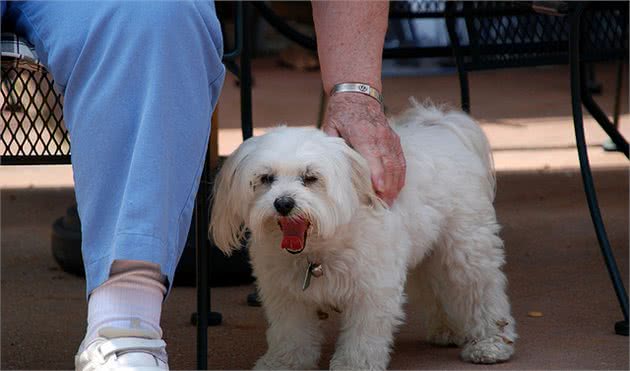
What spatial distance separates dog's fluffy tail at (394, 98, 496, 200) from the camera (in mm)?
2836

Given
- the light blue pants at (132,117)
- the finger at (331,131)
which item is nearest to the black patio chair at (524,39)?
the finger at (331,131)

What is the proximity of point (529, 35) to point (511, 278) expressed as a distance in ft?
2.47

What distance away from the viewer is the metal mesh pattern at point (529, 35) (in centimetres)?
333

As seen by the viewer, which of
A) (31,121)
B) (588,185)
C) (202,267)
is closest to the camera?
(31,121)

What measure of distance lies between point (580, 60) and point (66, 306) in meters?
1.63

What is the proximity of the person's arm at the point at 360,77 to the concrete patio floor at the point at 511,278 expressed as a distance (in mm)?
527

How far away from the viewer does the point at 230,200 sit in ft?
7.94

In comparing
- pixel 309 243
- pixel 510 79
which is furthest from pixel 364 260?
pixel 510 79

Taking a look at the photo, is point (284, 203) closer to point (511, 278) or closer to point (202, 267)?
point (202, 267)

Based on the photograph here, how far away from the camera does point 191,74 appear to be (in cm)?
192

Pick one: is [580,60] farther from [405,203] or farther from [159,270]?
[159,270]

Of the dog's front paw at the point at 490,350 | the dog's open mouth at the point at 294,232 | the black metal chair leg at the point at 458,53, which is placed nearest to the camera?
the dog's open mouth at the point at 294,232

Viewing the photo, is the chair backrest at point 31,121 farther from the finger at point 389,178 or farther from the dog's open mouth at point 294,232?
the finger at point 389,178

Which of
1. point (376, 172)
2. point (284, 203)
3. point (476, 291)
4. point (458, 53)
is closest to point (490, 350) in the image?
point (476, 291)
